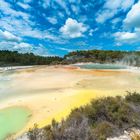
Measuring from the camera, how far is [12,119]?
12891 millimetres

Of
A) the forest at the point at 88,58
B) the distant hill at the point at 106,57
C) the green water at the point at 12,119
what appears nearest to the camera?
the green water at the point at 12,119

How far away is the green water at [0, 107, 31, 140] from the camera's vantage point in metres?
11.1

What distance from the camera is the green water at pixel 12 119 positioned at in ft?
36.4

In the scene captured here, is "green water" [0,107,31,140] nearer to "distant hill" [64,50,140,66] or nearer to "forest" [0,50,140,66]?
"distant hill" [64,50,140,66]

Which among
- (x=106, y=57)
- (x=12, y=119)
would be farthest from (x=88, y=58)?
(x=12, y=119)

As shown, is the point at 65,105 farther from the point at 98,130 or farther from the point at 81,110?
the point at 98,130

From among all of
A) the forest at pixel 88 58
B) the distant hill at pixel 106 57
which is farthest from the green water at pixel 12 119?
the forest at pixel 88 58

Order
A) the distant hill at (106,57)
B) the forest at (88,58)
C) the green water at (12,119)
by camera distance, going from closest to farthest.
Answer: the green water at (12,119), the distant hill at (106,57), the forest at (88,58)

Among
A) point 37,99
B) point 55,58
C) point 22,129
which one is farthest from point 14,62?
point 22,129

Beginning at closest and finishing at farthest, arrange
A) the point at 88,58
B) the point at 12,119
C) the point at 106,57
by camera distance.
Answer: the point at 12,119 < the point at 106,57 < the point at 88,58

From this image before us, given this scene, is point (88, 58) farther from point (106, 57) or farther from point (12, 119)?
point (12, 119)

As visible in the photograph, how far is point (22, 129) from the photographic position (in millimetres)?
11211

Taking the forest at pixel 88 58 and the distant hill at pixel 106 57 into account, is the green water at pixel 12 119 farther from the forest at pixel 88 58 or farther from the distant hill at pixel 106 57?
the forest at pixel 88 58

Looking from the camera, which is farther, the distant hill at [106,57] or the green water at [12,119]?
the distant hill at [106,57]
